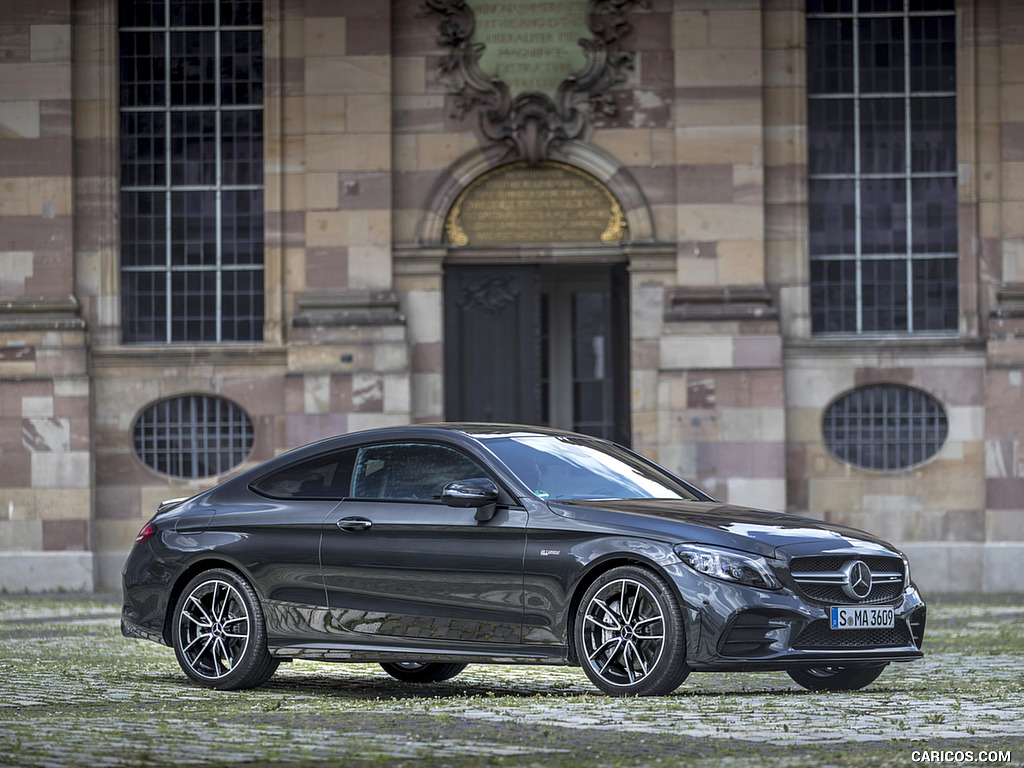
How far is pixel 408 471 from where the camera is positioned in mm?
10148

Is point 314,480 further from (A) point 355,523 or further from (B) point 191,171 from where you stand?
(B) point 191,171

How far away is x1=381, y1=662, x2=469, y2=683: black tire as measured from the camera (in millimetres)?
10922

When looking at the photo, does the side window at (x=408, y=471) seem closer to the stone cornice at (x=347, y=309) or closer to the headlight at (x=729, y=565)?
the headlight at (x=729, y=565)

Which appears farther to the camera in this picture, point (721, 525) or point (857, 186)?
point (857, 186)

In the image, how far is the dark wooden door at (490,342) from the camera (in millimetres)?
21531

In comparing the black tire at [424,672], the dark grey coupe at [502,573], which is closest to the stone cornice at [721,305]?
the dark grey coupe at [502,573]

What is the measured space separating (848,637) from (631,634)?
1159mm

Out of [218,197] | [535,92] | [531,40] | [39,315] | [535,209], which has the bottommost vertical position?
[39,315]

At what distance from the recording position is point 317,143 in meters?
21.3

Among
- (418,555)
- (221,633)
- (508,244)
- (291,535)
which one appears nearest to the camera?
(418,555)

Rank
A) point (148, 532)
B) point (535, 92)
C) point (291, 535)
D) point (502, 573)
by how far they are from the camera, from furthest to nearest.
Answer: point (535, 92) → point (148, 532) → point (291, 535) → point (502, 573)

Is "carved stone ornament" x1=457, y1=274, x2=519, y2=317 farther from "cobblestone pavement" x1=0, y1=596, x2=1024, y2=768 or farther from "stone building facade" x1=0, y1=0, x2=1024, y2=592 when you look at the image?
"cobblestone pavement" x1=0, y1=596, x2=1024, y2=768

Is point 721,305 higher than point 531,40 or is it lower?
lower

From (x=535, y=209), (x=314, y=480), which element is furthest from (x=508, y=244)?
(x=314, y=480)
